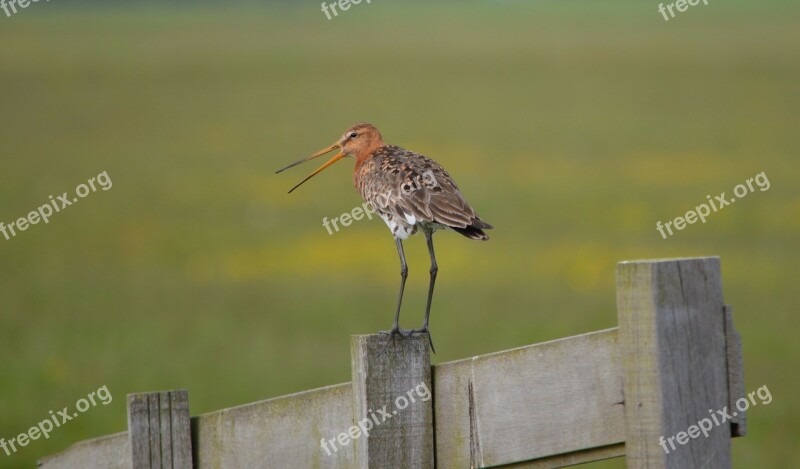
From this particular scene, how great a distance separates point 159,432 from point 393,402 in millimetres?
953

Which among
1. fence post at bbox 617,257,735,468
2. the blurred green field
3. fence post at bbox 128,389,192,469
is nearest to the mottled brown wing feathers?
fence post at bbox 128,389,192,469

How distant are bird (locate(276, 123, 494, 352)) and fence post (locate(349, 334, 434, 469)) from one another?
1.57 meters

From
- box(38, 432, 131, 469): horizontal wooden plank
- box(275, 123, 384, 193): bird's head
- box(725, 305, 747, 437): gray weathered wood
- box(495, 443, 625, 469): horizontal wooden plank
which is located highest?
box(275, 123, 384, 193): bird's head

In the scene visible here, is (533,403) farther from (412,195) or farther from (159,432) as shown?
(412,195)

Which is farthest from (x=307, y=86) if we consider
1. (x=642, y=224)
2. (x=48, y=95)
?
(x=642, y=224)

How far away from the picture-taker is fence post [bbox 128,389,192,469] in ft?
15.3

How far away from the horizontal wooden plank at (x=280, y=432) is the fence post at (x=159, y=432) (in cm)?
7

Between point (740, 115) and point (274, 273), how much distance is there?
61.2 feet

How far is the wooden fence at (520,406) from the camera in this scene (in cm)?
367

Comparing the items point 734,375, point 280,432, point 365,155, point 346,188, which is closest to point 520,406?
point 734,375

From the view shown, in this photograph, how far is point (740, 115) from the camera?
122 ft

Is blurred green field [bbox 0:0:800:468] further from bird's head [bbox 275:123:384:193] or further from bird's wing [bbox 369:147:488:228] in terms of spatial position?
bird's wing [bbox 369:147:488:228]

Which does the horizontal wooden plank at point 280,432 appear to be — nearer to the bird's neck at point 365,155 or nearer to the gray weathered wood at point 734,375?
the gray weathered wood at point 734,375

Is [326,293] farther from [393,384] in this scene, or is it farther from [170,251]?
[393,384]
